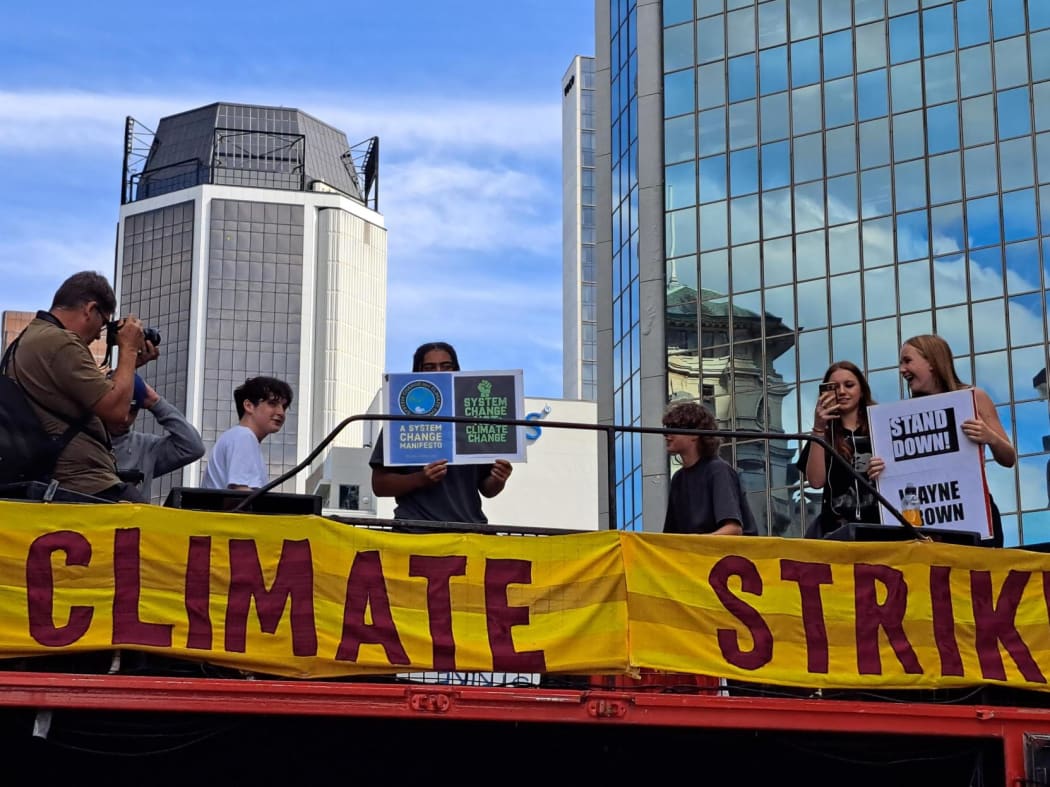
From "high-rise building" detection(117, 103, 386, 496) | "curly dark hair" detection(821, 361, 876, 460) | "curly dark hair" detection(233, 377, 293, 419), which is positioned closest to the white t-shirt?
"curly dark hair" detection(233, 377, 293, 419)

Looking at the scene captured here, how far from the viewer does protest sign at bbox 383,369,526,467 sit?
384 inches

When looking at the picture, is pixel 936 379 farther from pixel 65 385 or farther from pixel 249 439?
pixel 65 385

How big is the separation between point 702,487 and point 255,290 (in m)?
146

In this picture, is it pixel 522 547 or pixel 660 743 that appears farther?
pixel 660 743

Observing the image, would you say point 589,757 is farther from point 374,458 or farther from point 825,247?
point 825,247

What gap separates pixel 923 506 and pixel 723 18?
45076mm

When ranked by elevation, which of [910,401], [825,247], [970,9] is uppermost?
[970,9]

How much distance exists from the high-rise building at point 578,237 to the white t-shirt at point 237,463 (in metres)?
140

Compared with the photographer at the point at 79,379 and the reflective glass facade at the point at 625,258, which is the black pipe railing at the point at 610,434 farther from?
the reflective glass facade at the point at 625,258

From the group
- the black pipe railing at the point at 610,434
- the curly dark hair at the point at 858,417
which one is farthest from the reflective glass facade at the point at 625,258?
the black pipe railing at the point at 610,434

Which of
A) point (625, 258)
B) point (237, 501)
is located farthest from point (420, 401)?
point (625, 258)

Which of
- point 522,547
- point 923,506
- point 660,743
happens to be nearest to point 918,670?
point 923,506

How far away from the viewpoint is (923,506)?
999 centimetres

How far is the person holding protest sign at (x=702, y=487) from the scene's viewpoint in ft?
32.8
